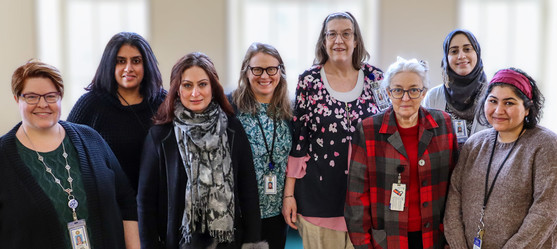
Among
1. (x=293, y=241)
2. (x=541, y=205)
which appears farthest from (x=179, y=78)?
(x=293, y=241)

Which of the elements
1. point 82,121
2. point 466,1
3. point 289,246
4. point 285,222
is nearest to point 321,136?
point 285,222

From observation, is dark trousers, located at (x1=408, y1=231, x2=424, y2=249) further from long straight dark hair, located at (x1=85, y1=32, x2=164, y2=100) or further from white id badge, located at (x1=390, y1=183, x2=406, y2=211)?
long straight dark hair, located at (x1=85, y1=32, x2=164, y2=100)

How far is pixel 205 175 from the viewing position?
209cm

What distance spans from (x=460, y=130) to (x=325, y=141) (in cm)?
78

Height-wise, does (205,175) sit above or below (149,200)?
above

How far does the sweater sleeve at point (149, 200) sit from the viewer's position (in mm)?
2064

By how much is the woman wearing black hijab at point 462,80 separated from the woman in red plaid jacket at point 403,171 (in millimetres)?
405

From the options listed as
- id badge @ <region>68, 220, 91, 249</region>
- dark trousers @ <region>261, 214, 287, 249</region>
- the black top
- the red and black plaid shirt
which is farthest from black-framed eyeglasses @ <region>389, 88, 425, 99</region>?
id badge @ <region>68, 220, 91, 249</region>

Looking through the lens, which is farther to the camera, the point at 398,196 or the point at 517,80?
the point at 398,196

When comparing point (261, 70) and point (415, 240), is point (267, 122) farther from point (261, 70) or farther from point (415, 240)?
point (415, 240)

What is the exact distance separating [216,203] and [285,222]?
59 cm

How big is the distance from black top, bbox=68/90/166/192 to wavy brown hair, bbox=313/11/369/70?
1086 mm

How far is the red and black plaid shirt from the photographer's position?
2.03 meters

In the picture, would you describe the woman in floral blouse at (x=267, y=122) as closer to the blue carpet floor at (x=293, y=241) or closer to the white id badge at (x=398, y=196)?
the white id badge at (x=398, y=196)
